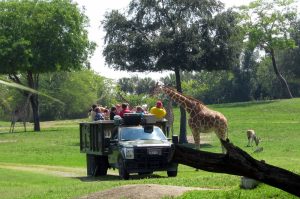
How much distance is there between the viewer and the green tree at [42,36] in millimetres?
46562

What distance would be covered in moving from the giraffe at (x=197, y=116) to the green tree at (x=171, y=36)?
12.1 meters

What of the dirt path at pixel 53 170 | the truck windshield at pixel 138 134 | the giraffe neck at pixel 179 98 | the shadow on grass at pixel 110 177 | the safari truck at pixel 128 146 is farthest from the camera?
the giraffe neck at pixel 179 98

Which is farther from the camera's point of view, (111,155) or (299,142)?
(299,142)

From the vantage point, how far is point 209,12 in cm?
3838

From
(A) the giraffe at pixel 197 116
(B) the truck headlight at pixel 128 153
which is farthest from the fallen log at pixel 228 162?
(A) the giraffe at pixel 197 116

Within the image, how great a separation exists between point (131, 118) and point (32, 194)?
504cm

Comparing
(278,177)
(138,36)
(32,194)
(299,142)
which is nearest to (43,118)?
(138,36)

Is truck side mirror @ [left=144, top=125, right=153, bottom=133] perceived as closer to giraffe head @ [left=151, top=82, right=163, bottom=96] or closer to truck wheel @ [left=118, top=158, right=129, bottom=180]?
truck wheel @ [left=118, top=158, right=129, bottom=180]

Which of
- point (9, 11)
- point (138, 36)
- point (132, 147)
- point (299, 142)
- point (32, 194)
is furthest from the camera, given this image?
point (9, 11)

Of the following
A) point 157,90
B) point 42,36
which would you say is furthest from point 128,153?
point 42,36

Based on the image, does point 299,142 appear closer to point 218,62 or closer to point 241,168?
point 218,62

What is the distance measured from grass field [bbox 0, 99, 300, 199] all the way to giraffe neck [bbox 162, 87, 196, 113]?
249 centimetres

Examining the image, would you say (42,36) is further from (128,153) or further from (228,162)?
(228,162)

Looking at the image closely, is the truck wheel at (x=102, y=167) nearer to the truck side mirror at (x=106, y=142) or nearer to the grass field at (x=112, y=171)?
the grass field at (x=112, y=171)
